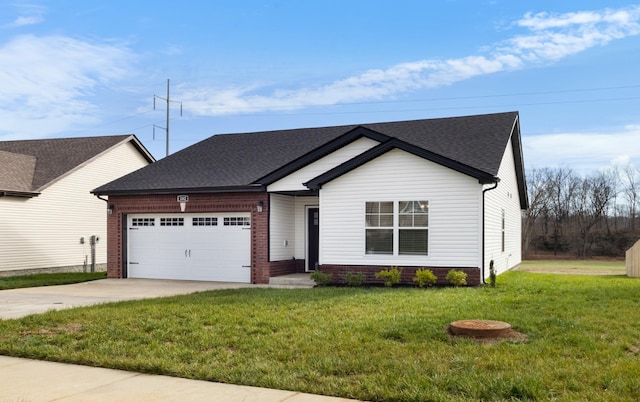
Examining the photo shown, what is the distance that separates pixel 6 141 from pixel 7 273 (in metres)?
11.5

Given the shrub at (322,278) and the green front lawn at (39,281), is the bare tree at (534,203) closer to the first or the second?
the shrub at (322,278)

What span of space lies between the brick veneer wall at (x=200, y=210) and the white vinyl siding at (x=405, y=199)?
2165 mm

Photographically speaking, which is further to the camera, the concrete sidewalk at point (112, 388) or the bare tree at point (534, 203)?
the bare tree at point (534, 203)

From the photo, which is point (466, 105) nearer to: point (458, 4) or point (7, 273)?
point (458, 4)

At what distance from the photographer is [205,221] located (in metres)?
18.6

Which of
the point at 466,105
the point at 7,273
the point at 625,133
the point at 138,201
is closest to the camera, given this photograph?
the point at 138,201

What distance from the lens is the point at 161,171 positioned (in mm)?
20438

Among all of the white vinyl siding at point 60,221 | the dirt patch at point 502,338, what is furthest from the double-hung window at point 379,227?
the white vinyl siding at point 60,221

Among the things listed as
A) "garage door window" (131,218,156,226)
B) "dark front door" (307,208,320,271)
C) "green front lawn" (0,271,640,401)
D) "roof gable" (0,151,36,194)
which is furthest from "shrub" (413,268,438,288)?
"roof gable" (0,151,36,194)

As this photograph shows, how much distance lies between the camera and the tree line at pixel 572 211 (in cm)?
4347

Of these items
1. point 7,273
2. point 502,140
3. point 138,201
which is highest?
point 502,140

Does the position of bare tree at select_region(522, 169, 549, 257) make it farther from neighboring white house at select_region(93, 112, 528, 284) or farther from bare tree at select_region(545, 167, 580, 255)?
neighboring white house at select_region(93, 112, 528, 284)

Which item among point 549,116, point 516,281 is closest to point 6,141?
point 516,281

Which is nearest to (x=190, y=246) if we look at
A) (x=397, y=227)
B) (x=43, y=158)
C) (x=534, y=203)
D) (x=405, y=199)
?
(x=397, y=227)
